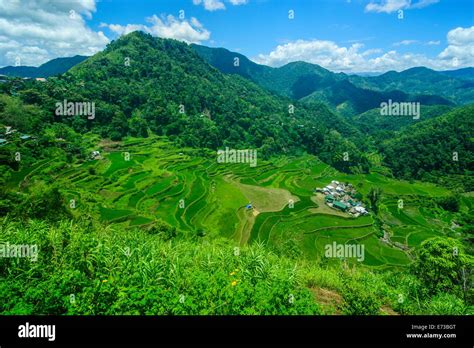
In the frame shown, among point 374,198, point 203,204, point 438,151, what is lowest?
point 374,198

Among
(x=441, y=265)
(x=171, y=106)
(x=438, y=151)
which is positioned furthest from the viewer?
(x=171, y=106)

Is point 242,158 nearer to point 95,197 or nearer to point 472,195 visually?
point 95,197

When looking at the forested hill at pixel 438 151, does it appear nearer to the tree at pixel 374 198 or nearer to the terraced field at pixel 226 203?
the terraced field at pixel 226 203

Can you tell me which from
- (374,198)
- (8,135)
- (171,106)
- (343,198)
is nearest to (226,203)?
(343,198)

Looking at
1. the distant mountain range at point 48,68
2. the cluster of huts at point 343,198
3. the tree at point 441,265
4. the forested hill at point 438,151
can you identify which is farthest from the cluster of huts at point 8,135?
the distant mountain range at point 48,68

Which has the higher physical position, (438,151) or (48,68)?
(48,68)

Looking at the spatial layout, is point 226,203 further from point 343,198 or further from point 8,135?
point 8,135
